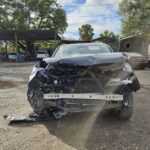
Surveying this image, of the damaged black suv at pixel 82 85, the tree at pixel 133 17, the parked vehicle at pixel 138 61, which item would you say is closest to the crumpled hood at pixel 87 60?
the damaged black suv at pixel 82 85

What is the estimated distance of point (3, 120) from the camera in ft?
25.3

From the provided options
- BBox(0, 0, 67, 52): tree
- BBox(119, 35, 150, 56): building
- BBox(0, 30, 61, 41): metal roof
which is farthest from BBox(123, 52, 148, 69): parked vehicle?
BBox(0, 0, 67, 52): tree

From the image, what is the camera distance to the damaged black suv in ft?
22.9

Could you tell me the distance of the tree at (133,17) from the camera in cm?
4691

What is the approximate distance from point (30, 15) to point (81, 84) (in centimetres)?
5432

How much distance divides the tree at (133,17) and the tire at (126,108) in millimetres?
38676

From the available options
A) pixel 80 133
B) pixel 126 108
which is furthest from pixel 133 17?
pixel 80 133

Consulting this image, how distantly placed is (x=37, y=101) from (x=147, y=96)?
4.75 metres

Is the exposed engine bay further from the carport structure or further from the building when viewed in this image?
the carport structure

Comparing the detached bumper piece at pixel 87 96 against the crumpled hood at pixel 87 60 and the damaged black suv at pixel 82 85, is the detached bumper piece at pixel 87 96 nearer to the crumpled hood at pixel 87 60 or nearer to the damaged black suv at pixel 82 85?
the damaged black suv at pixel 82 85

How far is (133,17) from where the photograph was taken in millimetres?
49906

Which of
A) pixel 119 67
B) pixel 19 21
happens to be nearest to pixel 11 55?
pixel 19 21

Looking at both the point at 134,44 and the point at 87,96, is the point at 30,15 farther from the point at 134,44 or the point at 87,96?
the point at 87,96

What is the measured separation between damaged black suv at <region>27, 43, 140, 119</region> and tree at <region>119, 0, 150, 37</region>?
127 ft
